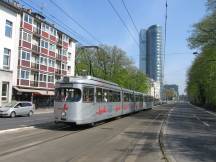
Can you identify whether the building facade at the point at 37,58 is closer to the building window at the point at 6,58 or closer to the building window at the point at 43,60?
the building window at the point at 43,60

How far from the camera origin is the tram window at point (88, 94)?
22891 mm

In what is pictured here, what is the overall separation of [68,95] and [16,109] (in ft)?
57.8

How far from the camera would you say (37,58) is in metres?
63.8

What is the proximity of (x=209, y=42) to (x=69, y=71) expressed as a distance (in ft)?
128

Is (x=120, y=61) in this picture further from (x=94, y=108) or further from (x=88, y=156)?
(x=88, y=156)

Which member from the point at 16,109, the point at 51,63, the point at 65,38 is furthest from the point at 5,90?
the point at 65,38

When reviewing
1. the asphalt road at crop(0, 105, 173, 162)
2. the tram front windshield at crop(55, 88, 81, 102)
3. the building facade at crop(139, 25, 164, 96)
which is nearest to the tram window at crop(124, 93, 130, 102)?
the building facade at crop(139, 25, 164, 96)

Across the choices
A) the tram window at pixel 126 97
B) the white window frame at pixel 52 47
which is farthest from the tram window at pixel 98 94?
the white window frame at pixel 52 47

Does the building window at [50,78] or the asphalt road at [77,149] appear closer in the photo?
the asphalt road at [77,149]

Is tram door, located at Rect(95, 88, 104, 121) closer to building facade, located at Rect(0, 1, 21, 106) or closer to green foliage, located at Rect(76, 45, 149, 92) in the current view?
Answer: building facade, located at Rect(0, 1, 21, 106)

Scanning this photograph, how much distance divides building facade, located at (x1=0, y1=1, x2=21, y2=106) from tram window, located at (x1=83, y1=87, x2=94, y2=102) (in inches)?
1126

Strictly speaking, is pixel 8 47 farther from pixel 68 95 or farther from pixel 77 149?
pixel 77 149

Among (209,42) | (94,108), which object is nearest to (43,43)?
(209,42)

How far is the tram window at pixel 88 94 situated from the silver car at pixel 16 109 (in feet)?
52.9
